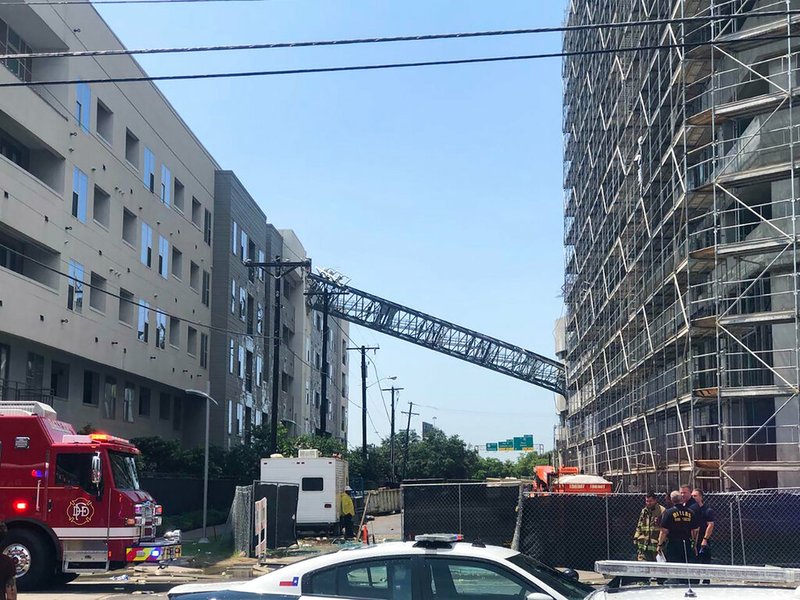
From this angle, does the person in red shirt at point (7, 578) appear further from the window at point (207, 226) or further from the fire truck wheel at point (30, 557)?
the window at point (207, 226)

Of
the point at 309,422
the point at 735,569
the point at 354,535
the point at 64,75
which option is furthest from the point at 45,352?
the point at 309,422

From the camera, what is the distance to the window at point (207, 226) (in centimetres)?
4947

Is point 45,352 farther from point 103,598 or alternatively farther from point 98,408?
point 103,598

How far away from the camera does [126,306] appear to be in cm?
3741

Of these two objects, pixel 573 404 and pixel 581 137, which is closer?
Answer: pixel 581 137

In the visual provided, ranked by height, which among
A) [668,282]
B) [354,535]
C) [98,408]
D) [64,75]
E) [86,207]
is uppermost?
[64,75]

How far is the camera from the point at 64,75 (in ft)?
104

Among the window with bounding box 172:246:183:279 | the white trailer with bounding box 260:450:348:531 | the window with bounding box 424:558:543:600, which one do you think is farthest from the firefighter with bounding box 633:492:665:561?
the window with bounding box 172:246:183:279

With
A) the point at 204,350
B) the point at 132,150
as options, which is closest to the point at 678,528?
the point at 132,150

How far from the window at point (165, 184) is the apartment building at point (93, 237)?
0.10 m

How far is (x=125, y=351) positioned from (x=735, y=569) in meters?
33.5

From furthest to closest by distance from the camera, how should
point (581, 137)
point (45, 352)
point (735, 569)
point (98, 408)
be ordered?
point (581, 137), point (98, 408), point (45, 352), point (735, 569)

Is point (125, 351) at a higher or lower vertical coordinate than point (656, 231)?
lower

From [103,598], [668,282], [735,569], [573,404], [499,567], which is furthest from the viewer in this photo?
[573,404]
